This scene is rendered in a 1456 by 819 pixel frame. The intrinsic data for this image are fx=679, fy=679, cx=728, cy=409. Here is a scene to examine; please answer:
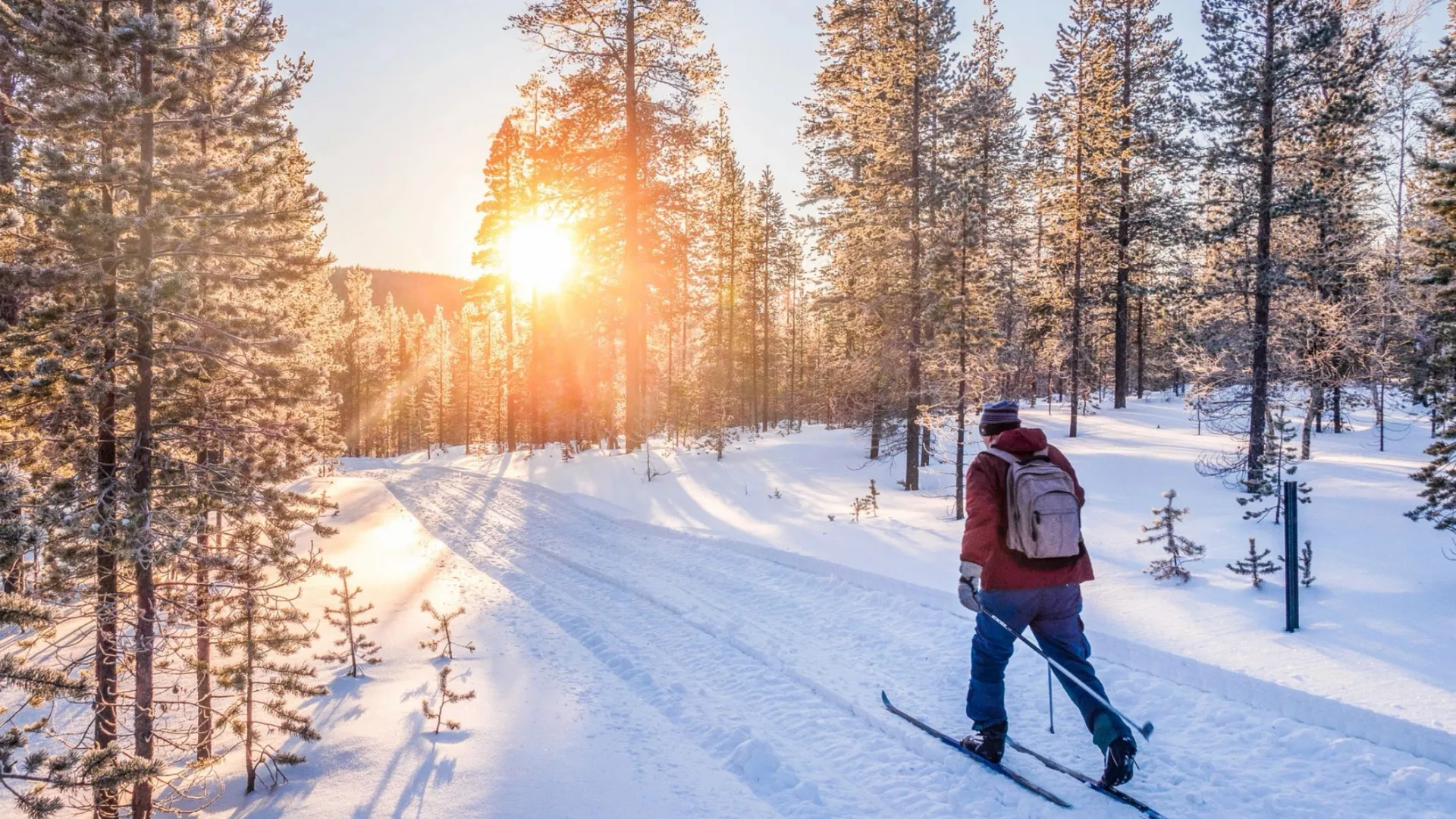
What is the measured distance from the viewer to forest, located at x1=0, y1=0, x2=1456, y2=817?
16.7 ft

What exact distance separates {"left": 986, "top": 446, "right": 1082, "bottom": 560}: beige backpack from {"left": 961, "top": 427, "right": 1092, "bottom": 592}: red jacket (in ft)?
0.23

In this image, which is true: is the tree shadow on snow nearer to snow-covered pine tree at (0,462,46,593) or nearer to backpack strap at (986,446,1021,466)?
snow-covered pine tree at (0,462,46,593)

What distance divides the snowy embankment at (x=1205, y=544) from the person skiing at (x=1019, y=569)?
205cm

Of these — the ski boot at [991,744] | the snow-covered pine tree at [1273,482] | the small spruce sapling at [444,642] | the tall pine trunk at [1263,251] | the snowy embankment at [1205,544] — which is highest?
the tall pine trunk at [1263,251]

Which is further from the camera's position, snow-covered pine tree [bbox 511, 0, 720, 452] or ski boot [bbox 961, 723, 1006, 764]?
snow-covered pine tree [bbox 511, 0, 720, 452]

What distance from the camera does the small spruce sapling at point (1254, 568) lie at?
7887mm

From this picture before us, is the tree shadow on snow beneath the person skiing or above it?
beneath

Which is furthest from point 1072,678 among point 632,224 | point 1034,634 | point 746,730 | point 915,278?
point 632,224

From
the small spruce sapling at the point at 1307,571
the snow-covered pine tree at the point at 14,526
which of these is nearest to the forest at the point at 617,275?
the snow-covered pine tree at the point at 14,526

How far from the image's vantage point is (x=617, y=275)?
24.5 metres

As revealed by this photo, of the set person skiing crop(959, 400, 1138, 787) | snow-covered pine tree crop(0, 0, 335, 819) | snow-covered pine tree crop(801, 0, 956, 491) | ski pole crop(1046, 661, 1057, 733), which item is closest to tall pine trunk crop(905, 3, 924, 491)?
snow-covered pine tree crop(801, 0, 956, 491)

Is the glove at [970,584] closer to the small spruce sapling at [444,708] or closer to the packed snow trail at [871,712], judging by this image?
the packed snow trail at [871,712]

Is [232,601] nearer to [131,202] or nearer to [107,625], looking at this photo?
[107,625]

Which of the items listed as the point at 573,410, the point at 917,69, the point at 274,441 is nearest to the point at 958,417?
the point at 917,69
